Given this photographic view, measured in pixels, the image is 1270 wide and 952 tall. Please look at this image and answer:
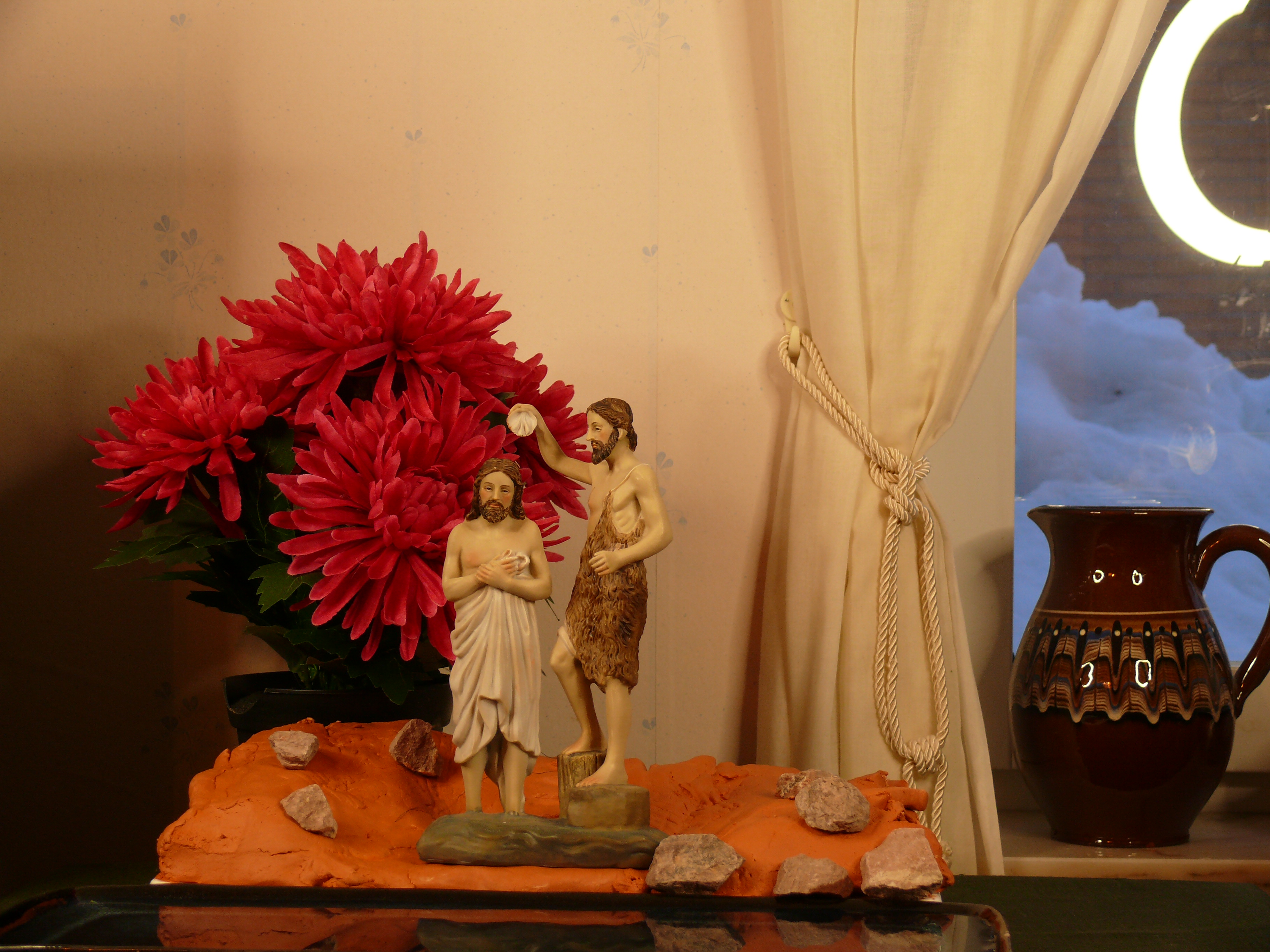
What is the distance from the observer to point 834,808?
Answer: 0.66 metres

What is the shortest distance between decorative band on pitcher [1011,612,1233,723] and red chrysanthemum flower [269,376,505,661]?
0.60 m

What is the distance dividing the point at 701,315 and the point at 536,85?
1.01 feet

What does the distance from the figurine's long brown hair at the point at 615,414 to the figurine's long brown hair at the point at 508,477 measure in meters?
0.07

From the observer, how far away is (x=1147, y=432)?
123 cm

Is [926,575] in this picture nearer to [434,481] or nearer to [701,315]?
[701,315]

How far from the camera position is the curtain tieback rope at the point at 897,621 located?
0.95 metres

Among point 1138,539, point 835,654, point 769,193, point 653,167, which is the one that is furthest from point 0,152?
point 1138,539

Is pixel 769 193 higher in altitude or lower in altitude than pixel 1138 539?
higher

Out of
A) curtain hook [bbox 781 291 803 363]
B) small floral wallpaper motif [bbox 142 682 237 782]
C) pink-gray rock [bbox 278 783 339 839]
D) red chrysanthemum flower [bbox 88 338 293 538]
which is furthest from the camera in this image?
small floral wallpaper motif [bbox 142 682 237 782]

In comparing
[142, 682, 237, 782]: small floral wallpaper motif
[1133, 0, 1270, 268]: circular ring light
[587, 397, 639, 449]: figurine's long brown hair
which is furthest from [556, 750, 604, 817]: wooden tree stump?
[1133, 0, 1270, 268]: circular ring light

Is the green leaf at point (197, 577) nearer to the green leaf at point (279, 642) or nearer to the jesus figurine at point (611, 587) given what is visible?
the green leaf at point (279, 642)

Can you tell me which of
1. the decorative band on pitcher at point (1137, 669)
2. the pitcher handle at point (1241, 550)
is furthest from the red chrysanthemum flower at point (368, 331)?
the pitcher handle at point (1241, 550)

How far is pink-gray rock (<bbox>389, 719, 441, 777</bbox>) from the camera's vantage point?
2.52 ft

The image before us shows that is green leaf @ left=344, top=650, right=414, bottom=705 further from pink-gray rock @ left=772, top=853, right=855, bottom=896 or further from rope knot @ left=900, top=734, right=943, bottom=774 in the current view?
rope knot @ left=900, top=734, right=943, bottom=774
